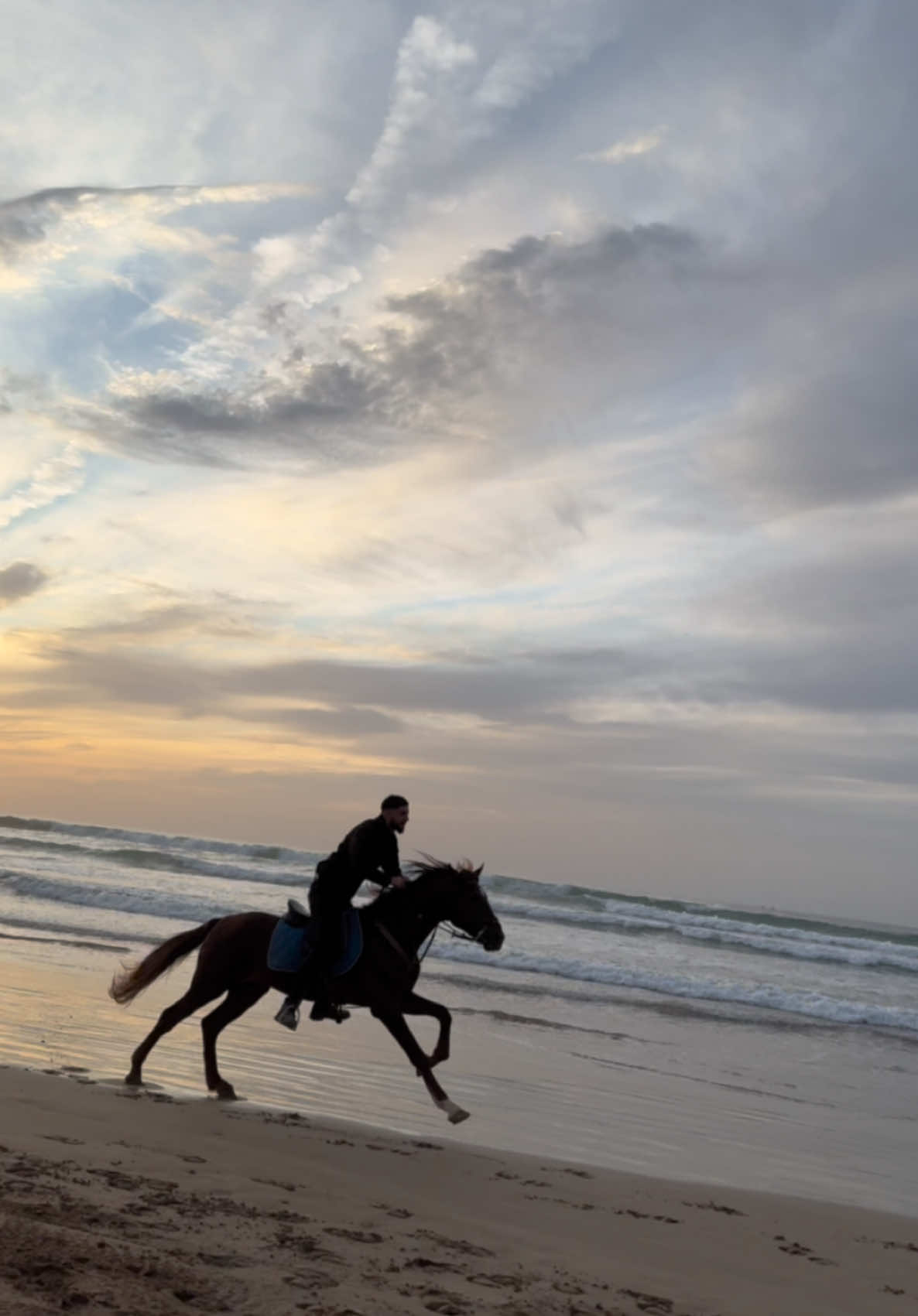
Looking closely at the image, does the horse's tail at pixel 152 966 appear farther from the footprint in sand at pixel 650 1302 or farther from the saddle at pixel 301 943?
the footprint in sand at pixel 650 1302

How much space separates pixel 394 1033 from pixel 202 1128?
1.42 metres

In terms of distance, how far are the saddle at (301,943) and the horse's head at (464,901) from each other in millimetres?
594

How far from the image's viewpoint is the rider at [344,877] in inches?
298

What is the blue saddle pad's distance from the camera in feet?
25.0

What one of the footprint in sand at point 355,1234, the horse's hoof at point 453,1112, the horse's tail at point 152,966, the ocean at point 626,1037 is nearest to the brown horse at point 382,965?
the horse's hoof at point 453,1112

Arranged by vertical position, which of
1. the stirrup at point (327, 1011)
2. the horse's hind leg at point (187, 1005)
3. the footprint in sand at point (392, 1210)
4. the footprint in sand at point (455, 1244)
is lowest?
the footprint in sand at point (392, 1210)

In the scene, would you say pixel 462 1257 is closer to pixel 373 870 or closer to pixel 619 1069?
pixel 373 870

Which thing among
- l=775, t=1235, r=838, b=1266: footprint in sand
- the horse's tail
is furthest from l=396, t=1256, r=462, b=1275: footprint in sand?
the horse's tail

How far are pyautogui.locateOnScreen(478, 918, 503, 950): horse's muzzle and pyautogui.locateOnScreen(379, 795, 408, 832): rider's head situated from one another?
3.16ft

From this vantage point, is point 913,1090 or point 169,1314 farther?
point 913,1090

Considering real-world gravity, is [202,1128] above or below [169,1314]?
below

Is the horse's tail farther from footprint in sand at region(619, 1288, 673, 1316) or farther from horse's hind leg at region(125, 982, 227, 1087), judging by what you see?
footprint in sand at region(619, 1288, 673, 1316)

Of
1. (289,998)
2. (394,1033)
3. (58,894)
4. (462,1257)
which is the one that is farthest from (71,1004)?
(58,894)

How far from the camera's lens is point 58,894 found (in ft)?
75.6
